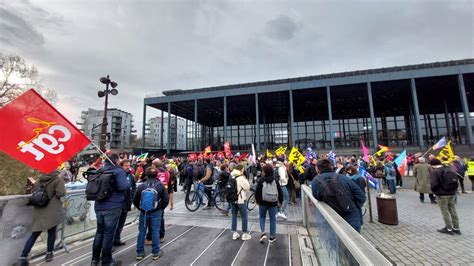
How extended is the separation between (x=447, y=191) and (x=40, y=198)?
9.14 meters

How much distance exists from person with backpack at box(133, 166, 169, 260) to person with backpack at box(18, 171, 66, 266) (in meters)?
1.50

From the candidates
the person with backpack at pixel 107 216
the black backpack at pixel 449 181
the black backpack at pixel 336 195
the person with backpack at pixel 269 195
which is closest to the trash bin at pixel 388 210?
the black backpack at pixel 449 181

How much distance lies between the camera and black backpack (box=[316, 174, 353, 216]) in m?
3.31

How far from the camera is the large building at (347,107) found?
28.6m

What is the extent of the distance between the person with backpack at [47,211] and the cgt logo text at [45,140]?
0.85 m

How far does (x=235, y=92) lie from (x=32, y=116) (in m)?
31.3

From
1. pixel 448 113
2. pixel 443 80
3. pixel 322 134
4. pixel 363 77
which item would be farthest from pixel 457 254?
pixel 448 113

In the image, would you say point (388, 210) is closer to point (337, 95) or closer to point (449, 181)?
point (449, 181)

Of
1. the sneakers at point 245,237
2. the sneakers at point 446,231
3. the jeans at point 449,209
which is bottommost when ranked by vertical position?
the sneakers at point 446,231

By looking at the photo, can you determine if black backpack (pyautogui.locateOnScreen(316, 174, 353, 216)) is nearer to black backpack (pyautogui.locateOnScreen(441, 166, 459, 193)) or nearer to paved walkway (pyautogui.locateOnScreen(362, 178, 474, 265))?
paved walkway (pyautogui.locateOnScreen(362, 178, 474, 265))

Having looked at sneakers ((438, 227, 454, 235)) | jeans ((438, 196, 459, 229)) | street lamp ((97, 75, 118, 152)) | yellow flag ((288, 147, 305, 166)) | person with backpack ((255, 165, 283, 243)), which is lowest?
sneakers ((438, 227, 454, 235))

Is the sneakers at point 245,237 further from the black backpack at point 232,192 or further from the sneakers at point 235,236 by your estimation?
the black backpack at point 232,192

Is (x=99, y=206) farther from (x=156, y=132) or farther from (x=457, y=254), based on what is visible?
(x=156, y=132)

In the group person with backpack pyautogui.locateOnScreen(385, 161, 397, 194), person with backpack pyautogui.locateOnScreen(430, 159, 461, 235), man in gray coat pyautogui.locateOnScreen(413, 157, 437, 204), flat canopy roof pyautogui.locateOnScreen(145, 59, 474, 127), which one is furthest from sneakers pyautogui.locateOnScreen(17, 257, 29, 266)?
flat canopy roof pyautogui.locateOnScreen(145, 59, 474, 127)
